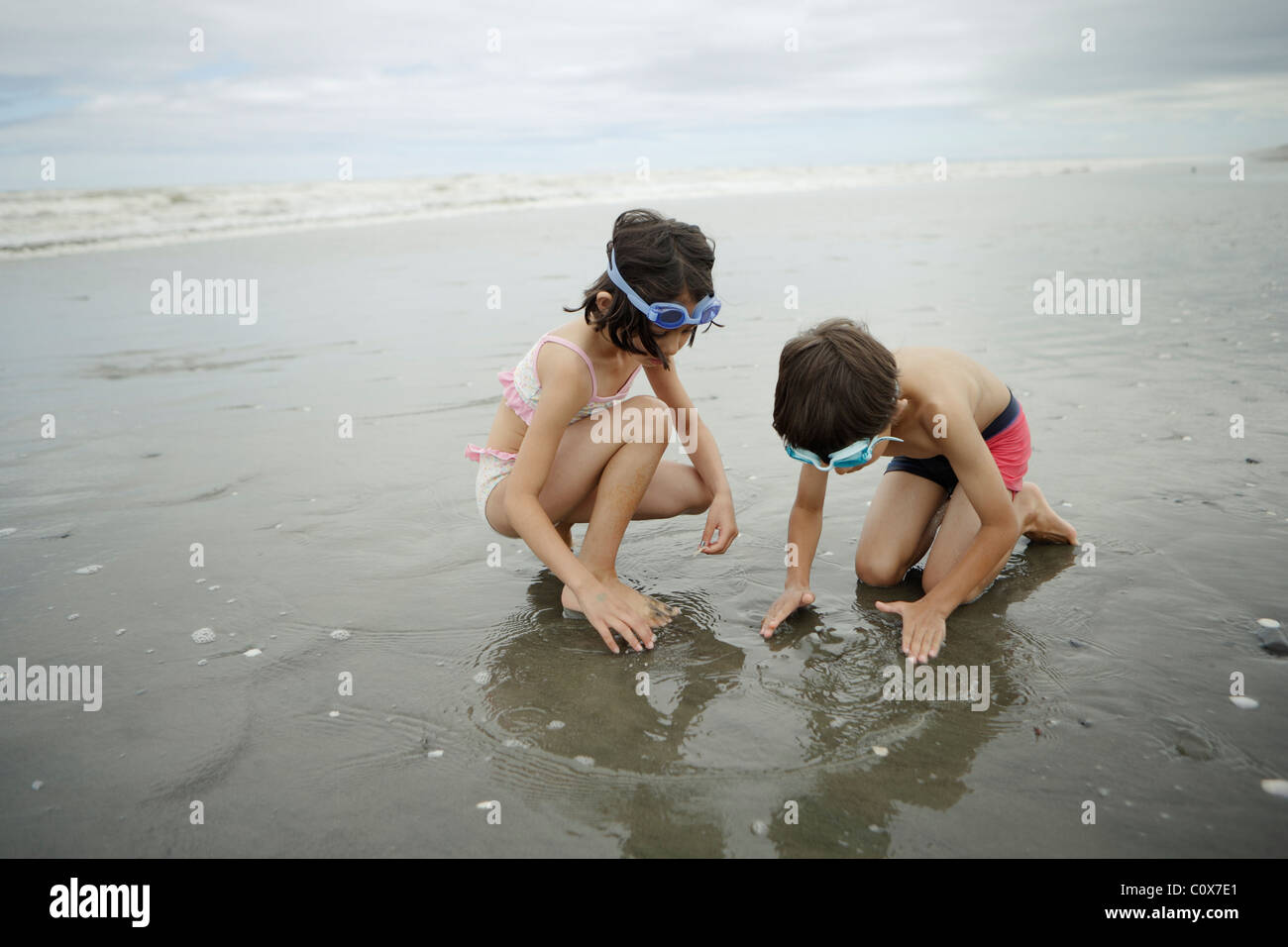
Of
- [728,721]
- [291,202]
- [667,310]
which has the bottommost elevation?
[728,721]

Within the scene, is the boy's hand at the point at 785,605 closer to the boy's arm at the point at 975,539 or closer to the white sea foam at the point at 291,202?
the boy's arm at the point at 975,539

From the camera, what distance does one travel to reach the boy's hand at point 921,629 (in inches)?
115

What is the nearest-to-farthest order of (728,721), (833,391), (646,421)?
1. (728,721)
2. (833,391)
3. (646,421)

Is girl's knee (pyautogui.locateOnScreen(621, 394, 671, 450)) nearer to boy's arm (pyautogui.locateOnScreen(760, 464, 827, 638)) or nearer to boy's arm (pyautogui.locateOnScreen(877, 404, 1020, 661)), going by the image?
boy's arm (pyautogui.locateOnScreen(760, 464, 827, 638))

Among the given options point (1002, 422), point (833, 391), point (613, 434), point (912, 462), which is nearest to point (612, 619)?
point (613, 434)

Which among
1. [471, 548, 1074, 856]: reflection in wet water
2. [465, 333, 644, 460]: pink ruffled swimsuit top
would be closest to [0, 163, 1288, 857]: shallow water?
[471, 548, 1074, 856]: reflection in wet water

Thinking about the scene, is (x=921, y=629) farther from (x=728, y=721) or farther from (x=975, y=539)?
(x=728, y=721)

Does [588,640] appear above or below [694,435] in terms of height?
below

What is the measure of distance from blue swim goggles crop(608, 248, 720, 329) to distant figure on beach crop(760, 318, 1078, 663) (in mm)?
343

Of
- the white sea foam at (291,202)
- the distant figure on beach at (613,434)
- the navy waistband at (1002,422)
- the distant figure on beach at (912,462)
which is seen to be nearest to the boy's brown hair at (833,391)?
the distant figure on beach at (912,462)

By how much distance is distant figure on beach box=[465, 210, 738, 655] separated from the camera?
3.04 meters

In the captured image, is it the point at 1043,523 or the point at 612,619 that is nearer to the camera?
the point at 612,619

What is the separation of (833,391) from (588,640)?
120 cm

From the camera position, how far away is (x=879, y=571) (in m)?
3.48
